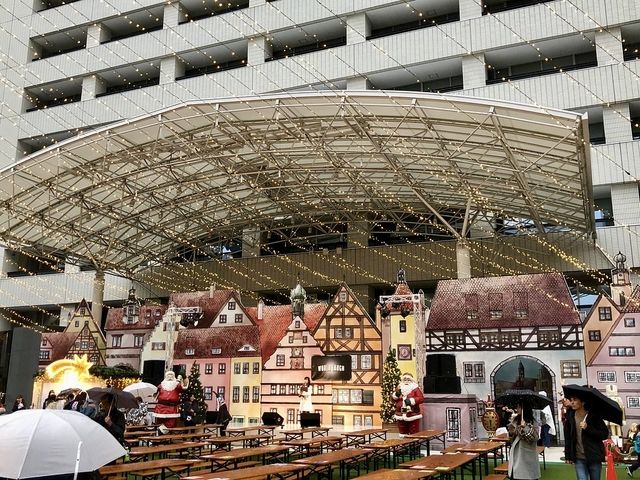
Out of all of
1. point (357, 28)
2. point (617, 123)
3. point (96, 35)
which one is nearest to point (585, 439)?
point (617, 123)

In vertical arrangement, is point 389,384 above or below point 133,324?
below

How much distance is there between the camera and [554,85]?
25.4 m

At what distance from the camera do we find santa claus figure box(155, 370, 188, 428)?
1806cm

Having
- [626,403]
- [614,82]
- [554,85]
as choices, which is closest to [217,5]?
[554,85]

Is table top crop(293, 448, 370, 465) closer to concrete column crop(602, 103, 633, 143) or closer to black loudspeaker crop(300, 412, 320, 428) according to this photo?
black loudspeaker crop(300, 412, 320, 428)

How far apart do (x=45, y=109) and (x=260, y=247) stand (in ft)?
49.9

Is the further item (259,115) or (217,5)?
(217,5)

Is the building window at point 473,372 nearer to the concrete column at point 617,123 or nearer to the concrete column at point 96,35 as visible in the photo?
the concrete column at point 617,123

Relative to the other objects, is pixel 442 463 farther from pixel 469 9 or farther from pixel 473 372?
pixel 469 9

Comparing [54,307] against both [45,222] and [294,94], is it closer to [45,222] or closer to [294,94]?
[45,222]

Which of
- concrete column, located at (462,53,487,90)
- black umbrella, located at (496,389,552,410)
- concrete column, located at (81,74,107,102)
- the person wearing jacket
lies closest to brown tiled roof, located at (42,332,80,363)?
concrete column, located at (81,74,107,102)

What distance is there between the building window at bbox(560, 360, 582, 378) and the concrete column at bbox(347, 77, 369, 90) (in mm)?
15745

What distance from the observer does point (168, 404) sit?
18.2 meters

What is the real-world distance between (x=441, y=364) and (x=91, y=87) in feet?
85.7
